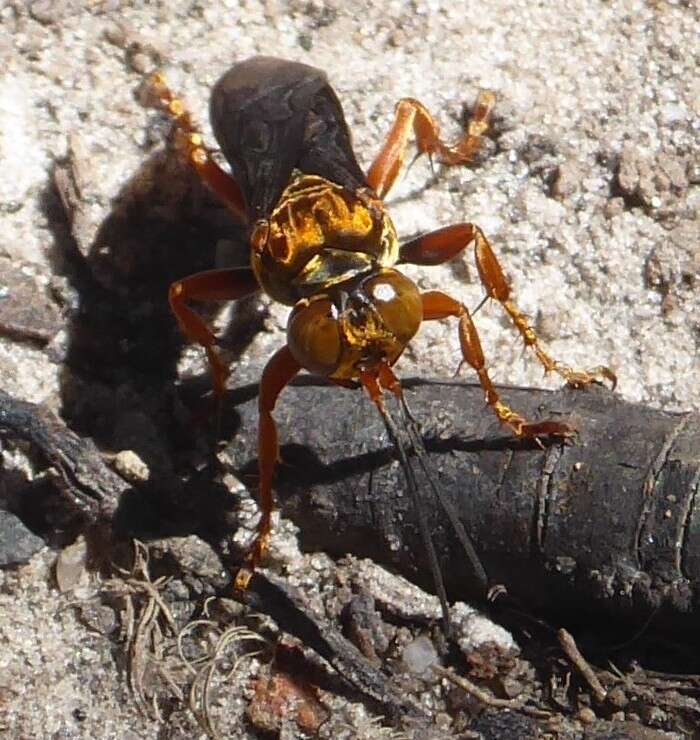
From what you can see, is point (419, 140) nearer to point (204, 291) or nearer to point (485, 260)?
point (485, 260)

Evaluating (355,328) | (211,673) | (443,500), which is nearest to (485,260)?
(355,328)

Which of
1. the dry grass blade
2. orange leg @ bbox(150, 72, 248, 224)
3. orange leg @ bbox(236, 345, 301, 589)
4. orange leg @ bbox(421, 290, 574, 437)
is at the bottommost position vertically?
the dry grass blade

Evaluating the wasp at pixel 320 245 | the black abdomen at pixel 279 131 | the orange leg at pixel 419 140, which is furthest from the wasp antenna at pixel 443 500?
the orange leg at pixel 419 140

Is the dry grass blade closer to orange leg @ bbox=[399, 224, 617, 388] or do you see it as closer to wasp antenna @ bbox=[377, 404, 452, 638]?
wasp antenna @ bbox=[377, 404, 452, 638]

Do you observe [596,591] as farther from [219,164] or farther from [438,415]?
[219,164]

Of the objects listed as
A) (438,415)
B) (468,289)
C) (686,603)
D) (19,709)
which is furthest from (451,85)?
(19,709)

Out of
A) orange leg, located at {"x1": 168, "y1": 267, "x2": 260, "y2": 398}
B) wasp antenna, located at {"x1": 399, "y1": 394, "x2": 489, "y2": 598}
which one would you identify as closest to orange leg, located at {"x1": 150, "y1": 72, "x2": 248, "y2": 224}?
orange leg, located at {"x1": 168, "y1": 267, "x2": 260, "y2": 398}

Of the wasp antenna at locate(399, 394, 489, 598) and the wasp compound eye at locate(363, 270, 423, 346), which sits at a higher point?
the wasp compound eye at locate(363, 270, 423, 346)
